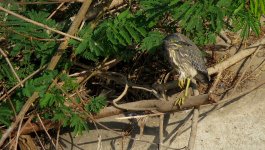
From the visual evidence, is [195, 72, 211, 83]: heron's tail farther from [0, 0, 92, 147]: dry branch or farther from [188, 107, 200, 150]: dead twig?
[0, 0, 92, 147]: dry branch

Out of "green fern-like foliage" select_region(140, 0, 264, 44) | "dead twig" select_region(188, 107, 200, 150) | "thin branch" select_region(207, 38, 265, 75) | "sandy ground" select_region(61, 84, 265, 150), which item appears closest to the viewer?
"green fern-like foliage" select_region(140, 0, 264, 44)

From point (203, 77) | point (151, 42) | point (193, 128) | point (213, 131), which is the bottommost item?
point (213, 131)

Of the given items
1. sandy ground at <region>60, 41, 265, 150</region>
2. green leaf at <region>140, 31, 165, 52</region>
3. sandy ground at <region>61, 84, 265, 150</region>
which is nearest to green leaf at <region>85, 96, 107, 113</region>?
sandy ground at <region>60, 41, 265, 150</region>

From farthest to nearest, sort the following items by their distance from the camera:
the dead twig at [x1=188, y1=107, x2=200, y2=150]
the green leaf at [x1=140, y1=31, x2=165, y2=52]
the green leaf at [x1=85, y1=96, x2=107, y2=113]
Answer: the green leaf at [x1=85, y1=96, x2=107, y2=113] < the green leaf at [x1=140, y1=31, x2=165, y2=52] < the dead twig at [x1=188, y1=107, x2=200, y2=150]

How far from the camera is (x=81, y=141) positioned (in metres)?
5.15

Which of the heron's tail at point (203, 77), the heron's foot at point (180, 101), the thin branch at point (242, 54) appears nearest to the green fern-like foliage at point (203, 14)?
the heron's tail at point (203, 77)

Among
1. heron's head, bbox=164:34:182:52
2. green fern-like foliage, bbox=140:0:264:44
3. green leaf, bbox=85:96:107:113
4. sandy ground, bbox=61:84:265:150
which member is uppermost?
green fern-like foliage, bbox=140:0:264:44

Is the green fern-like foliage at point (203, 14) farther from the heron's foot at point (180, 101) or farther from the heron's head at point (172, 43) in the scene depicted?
the heron's foot at point (180, 101)

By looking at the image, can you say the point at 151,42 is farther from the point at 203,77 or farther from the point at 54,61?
the point at 54,61

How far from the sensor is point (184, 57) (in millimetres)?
4465

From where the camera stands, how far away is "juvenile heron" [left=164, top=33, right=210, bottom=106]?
441 centimetres

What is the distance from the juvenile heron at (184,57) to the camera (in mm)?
4406

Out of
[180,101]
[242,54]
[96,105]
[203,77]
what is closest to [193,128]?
[180,101]

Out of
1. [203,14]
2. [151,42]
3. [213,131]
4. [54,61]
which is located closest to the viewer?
[203,14]
